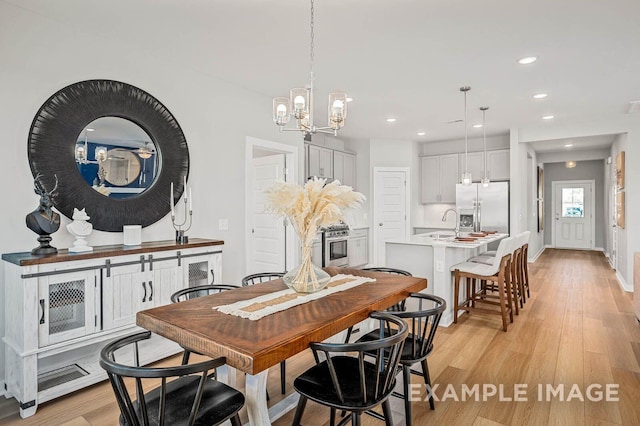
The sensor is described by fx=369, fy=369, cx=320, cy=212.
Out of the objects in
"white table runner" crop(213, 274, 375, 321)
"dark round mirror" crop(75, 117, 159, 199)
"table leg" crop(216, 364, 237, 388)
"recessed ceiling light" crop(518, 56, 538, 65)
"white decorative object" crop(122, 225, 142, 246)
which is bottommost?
"table leg" crop(216, 364, 237, 388)

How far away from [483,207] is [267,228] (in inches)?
165

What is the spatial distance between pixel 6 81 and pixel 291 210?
2.22 m

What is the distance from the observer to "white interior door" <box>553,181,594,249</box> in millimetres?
10109

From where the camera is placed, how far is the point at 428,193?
784 cm

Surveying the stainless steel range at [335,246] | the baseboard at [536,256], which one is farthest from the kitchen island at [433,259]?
the baseboard at [536,256]

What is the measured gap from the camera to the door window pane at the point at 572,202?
10.2 meters

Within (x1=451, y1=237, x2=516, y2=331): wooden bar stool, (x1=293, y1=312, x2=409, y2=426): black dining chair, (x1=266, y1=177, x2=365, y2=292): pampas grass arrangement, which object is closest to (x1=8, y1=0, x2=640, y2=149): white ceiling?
(x1=266, y1=177, x2=365, y2=292): pampas grass arrangement

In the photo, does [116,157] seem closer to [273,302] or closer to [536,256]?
[273,302]

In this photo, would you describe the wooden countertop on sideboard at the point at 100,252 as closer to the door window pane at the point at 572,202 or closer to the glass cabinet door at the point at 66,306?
the glass cabinet door at the point at 66,306

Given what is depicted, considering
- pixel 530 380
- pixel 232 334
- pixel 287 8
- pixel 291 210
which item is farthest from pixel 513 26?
pixel 232 334

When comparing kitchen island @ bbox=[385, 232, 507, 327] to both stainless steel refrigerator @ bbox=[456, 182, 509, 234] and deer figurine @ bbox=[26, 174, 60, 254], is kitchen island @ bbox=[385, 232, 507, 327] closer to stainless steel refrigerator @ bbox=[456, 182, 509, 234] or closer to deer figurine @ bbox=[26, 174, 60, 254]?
stainless steel refrigerator @ bbox=[456, 182, 509, 234]

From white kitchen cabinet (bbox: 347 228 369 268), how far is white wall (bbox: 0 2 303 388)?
2.47 m

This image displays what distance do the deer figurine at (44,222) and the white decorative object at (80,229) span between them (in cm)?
13

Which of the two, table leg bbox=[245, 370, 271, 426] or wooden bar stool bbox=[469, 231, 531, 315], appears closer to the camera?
table leg bbox=[245, 370, 271, 426]
